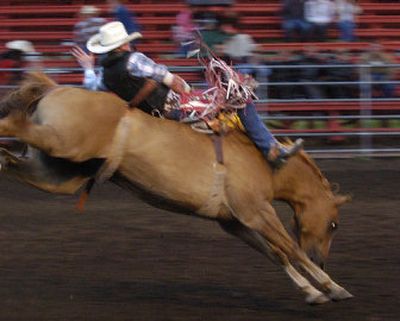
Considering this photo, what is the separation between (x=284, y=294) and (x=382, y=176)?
4.78 m

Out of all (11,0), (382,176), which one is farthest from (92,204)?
(11,0)

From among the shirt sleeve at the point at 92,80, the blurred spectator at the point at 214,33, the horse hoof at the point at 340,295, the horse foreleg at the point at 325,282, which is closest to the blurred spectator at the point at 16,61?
the blurred spectator at the point at 214,33

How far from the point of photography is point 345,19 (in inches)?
543

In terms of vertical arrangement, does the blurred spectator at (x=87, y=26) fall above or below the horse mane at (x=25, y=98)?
below

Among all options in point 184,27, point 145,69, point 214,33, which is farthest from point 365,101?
point 145,69

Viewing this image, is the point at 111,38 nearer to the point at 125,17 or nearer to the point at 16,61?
the point at 16,61

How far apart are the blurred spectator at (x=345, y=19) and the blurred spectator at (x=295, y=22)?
1.81 feet

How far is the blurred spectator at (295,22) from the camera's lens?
1348 centimetres

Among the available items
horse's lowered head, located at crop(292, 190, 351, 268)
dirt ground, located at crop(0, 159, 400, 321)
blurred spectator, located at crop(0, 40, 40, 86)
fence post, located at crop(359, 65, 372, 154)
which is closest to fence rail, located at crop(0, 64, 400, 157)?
fence post, located at crop(359, 65, 372, 154)

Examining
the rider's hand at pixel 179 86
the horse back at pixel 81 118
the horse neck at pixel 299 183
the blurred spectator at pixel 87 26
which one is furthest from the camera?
the blurred spectator at pixel 87 26

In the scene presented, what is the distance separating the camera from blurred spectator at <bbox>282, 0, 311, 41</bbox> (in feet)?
44.2

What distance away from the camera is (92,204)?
10125mm

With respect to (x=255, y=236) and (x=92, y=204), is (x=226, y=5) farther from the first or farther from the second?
(x=255, y=236)

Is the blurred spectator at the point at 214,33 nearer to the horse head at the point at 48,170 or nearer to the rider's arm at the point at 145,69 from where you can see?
the rider's arm at the point at 145,69
